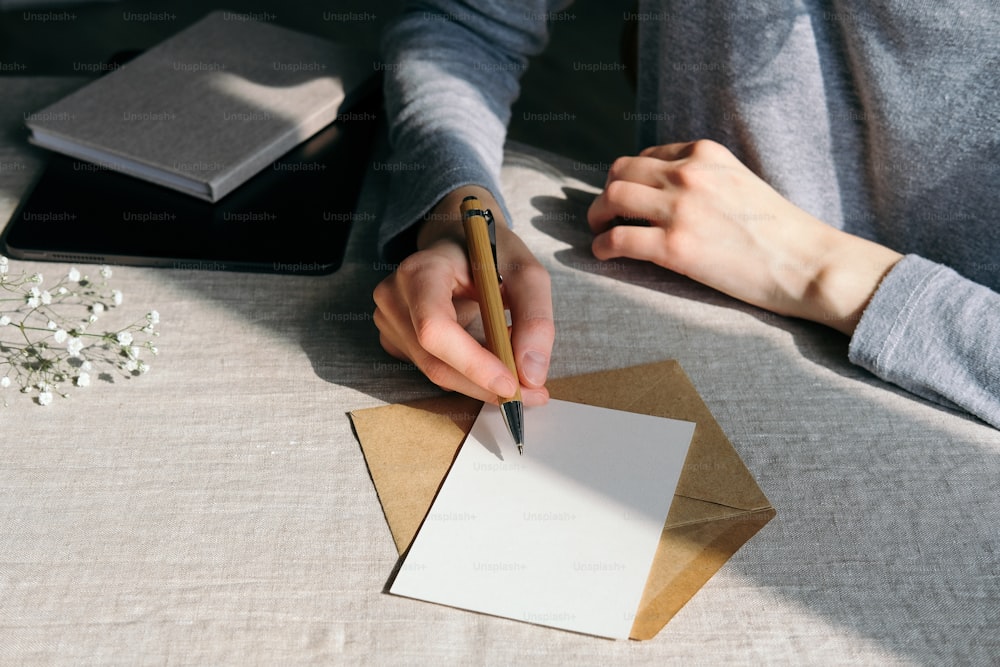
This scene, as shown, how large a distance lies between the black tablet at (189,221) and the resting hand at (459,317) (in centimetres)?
14

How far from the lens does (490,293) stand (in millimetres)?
695

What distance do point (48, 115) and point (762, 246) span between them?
2.55ft

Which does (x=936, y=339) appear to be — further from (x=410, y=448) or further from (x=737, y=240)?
(x=410, y=448)

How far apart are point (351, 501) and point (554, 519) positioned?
5.8 inches

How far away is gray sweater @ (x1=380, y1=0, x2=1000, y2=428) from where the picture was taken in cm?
72

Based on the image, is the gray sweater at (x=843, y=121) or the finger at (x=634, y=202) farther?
the finger at (x=634, y=202)

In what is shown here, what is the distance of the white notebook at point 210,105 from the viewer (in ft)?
2.91

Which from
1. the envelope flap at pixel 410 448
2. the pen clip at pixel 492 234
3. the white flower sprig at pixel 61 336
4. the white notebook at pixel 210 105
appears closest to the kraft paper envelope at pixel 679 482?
the envelope flap at pixel 410 448

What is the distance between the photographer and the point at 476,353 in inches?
25.5

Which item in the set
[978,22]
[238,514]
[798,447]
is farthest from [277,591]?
[978,22]

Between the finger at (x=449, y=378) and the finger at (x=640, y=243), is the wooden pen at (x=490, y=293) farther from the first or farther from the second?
the finger at (x=640, y=243)

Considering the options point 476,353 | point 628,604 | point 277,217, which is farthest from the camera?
point 277,217

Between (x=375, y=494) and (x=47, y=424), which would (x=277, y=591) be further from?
(x=47, y=424)

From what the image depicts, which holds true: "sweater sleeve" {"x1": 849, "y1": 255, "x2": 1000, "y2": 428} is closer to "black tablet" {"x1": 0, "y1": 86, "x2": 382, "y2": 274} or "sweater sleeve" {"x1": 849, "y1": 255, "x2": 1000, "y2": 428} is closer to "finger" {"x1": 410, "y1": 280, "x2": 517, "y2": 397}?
"finger" {"x1": 410, "y1": 280, "x2": 517, "y2": 397}
